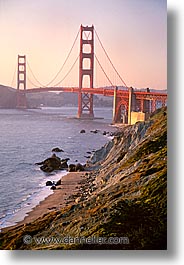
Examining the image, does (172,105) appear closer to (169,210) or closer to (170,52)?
(170,52)

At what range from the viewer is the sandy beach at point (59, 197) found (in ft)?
8.59

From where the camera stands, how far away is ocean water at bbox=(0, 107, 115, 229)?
105 inches

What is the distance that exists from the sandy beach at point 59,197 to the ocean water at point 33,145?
0.03 metres

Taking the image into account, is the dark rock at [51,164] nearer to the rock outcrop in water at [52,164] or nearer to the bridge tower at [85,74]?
the rock outcrop in water at [52,164]

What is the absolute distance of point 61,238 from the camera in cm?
253

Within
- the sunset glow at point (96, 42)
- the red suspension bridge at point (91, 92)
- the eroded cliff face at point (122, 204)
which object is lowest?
the eroded cliff face at point (122, 204)

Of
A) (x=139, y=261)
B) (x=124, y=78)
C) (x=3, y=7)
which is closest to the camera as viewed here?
(x=139, y=261)

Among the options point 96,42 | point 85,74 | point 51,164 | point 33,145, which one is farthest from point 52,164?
point 96,42

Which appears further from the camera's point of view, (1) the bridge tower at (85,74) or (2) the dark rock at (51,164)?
(1) the bridge tower at (85,74)

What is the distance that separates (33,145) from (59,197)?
0.36 meters

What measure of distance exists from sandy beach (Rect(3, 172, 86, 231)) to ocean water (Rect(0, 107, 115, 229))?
29 mm

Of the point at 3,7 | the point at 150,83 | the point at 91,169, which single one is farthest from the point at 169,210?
the point at 3,7

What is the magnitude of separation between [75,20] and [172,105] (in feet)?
2.53

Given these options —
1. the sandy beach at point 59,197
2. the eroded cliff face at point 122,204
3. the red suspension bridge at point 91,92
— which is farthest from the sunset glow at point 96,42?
the sandy beach at point 59,197
